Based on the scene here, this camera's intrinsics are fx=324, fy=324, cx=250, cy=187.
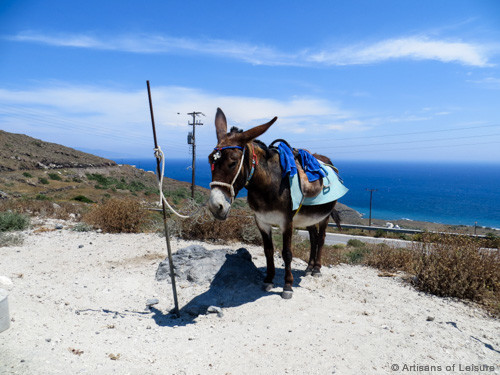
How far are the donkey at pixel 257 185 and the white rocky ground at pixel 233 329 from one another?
2.96 feet

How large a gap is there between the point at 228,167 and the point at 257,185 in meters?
0.72

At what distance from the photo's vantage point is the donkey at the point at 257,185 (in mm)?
4043

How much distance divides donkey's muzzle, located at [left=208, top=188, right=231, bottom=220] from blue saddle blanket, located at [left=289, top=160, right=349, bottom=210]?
1262 mm

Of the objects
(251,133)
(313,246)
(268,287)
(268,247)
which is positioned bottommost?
(268,287)

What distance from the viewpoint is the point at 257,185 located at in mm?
4656

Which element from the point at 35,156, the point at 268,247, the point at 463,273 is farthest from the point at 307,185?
the point at 35,156

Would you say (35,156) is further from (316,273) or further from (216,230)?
(316,273)

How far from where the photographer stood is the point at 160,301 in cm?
516

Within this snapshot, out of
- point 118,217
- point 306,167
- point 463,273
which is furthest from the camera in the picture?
point 118,217

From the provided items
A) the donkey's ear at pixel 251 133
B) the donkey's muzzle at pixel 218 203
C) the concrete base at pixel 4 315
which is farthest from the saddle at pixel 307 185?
the concrete base at pixel 4 315

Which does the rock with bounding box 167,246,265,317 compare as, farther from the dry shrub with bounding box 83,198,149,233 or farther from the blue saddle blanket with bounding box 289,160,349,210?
the dry shrub with bounding box 83,198,149,233

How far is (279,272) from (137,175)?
63.2 metres

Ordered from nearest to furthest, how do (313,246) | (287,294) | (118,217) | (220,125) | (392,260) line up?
(220,125) < (287,294) < (313,246) < (392,260) < (118,217)

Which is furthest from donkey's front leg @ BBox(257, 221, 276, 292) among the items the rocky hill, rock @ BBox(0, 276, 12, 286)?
the rocky hill
